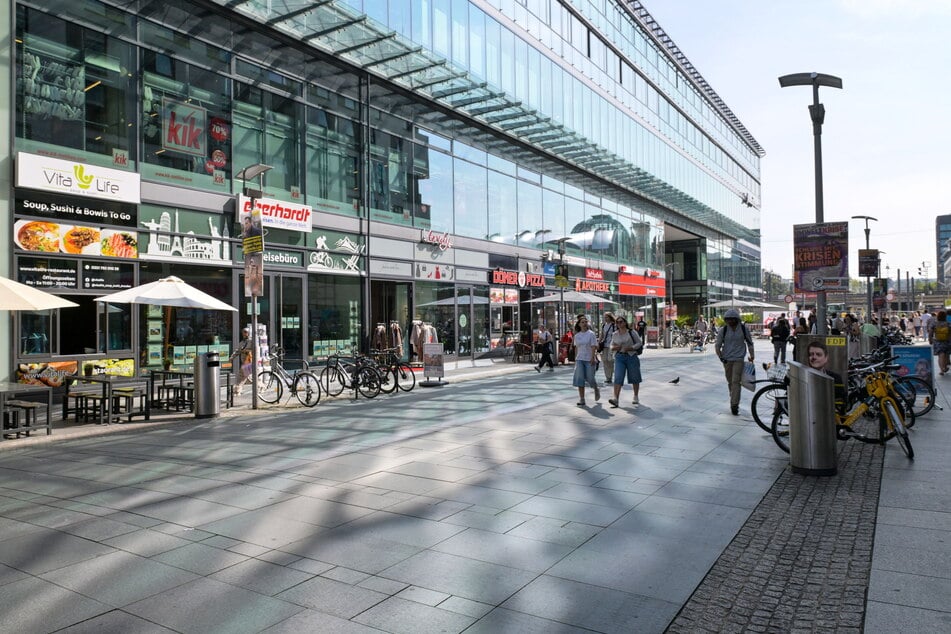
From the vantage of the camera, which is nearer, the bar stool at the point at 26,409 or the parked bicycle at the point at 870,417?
the parked bicycle at the point at 870,417

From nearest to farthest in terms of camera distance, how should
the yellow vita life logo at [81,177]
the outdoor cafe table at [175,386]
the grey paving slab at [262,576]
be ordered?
the grey paving slab at [262,576], the outdoor cafe table at [175,386], the yellow vita life logo at [81,177]

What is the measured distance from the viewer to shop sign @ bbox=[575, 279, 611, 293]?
35503 mm

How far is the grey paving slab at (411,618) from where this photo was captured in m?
3.59

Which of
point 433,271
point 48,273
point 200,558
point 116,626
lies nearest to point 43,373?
point 48,273

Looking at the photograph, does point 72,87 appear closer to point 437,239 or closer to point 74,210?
point 74,210

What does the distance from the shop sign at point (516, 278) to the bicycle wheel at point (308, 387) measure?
13.9 m

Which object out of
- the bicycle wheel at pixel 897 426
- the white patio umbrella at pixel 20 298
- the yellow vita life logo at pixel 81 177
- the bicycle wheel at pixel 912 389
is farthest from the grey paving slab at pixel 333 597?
the yellow vita life logo at pixel 81 177

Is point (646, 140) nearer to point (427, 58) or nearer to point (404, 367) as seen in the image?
point (427, 58)

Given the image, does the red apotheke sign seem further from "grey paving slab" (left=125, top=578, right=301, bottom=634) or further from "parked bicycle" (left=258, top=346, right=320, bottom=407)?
"grey paving slab" (left=125, top=578, right=301, bottom=634)

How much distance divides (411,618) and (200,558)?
6.33ft

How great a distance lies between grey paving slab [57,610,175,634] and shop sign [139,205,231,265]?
41.1ft

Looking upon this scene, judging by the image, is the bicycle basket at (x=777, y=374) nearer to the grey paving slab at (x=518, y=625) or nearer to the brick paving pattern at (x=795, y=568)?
the brick paving pattern at (x=795, y=568)

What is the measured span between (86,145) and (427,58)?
1098 centimetres

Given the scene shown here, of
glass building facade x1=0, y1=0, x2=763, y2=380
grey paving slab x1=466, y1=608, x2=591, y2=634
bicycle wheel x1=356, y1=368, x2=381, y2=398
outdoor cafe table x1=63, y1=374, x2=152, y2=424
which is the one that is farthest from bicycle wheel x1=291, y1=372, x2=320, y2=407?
grey paving slab x1=466, y1=608, x2=591, y2=634
